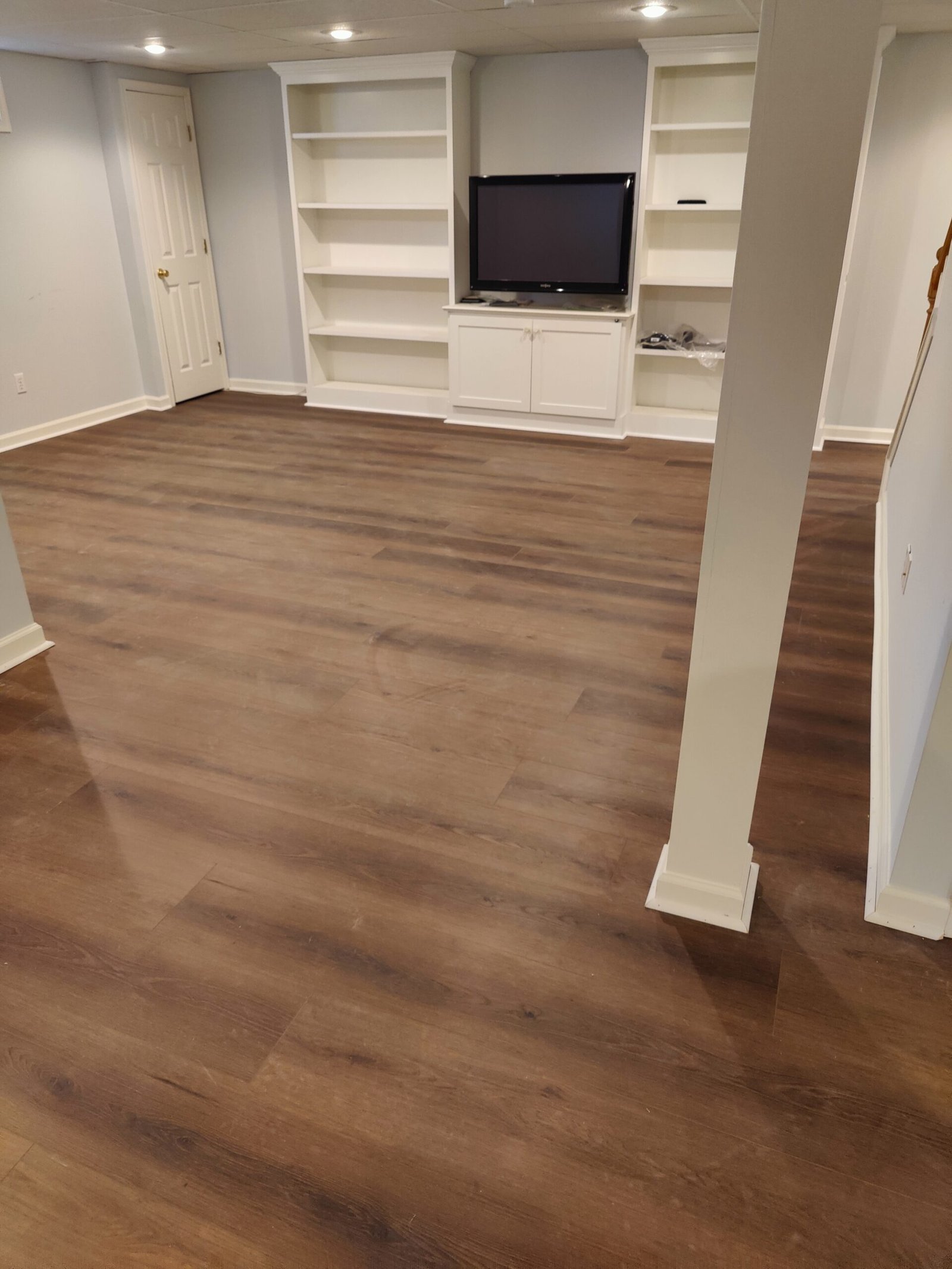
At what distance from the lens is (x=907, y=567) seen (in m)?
2.58

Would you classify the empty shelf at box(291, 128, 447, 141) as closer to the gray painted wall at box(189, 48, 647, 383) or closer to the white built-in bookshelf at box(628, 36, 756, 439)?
the gray painted wall at box(189, 48, 647, 383)

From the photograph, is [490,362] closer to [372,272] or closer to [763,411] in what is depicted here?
[372,272]

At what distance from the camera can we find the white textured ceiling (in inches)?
152

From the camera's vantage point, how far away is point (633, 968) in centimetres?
180

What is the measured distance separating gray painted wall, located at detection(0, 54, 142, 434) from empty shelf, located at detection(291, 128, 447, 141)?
4.55 feet

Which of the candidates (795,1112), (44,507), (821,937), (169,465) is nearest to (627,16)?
(169,465)

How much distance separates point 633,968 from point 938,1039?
57 centimetres

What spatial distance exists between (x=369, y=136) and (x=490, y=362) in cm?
158

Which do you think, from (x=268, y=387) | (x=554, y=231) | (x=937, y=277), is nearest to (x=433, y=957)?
(x=937, y=277)

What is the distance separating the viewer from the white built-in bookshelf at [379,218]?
550cm

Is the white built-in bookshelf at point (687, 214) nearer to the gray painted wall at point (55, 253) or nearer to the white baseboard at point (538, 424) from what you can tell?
the white baseboard at point (538, 424)

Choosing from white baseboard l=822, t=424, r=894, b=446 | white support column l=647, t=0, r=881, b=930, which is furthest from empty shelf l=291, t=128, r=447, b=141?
white support column l=647, t=0, r=881, b=930

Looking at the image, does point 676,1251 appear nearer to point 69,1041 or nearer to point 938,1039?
point 938,1039

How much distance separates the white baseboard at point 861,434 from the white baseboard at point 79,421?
4632 mm
